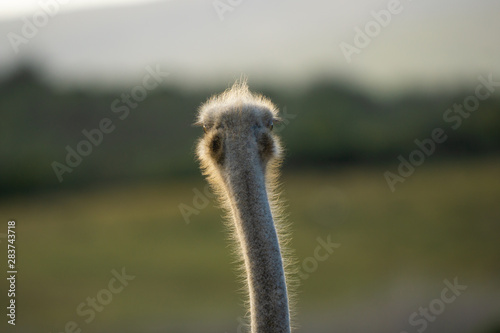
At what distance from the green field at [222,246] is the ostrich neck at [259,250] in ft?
51.6

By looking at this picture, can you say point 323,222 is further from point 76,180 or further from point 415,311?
point 415,311

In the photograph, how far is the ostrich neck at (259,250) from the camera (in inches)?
110

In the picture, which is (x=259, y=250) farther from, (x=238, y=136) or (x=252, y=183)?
(x=238, y=136)

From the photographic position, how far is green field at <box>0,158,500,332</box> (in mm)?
22203

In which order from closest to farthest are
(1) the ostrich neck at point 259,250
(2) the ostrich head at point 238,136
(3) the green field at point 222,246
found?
(1) the ostrich neck at point 259,250 → (2) the ostrich head at point 238,136 → (3) the green field at point 222,246

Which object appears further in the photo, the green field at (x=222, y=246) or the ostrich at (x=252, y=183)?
the green field at (x=222, y=246)

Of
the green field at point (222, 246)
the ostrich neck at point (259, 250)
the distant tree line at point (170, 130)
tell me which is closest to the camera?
the ostrich neck at point (259, 250)

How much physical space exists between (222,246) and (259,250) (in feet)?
85.9

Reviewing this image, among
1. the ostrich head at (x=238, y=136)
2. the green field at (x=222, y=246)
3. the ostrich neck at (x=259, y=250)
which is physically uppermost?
the green field at (x=222, y=246)

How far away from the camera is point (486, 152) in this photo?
35750mm

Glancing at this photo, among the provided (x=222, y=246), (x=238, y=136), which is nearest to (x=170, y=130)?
(x=222, y=246)

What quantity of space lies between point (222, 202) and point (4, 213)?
77.7 ft

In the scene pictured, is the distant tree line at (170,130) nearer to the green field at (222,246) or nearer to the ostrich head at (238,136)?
the green field at (222,246)

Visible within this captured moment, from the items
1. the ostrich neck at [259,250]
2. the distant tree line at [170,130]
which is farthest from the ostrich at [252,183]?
the distant tree line at [170,130]
